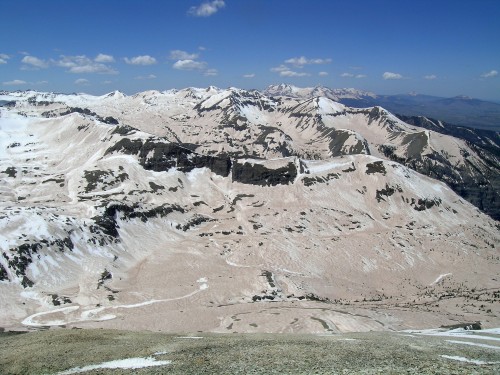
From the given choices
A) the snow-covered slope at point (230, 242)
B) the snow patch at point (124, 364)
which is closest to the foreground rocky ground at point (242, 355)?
the snow patch at point (124, 364)

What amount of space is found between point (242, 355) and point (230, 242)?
3150 inches

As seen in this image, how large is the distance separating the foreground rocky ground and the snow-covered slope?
83.0ft

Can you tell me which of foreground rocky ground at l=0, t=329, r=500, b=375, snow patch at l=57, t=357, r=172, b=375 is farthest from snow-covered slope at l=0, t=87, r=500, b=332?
snow patch at l=57, t=357, r=172, b=375

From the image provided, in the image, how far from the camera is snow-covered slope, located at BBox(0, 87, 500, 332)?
7456cm

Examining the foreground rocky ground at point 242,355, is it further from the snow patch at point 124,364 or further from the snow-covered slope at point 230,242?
the snow-covered slope at point 230,242

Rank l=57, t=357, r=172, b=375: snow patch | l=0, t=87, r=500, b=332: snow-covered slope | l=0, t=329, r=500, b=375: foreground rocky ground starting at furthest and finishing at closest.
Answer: l=0, t=87, r=500, b=332: snow-covered slope < l=57, t=357, r=172, b=375: snow patch < l=0, t=329, r=500, b=375: foreground rocky ground

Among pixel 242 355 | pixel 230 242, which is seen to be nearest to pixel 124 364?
pixel 242 355

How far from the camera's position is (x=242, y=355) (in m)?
32.1

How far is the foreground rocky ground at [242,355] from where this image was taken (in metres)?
28.1

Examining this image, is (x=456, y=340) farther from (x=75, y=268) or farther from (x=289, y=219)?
(x=289, y=219)

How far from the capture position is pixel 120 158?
152 meters

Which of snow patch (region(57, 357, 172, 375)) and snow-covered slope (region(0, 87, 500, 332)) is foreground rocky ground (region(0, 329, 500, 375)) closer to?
snow patch (region(57, 357, 172, 375))

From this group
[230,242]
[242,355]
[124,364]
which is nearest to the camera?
[124,364]

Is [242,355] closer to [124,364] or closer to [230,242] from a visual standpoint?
[124,364]
